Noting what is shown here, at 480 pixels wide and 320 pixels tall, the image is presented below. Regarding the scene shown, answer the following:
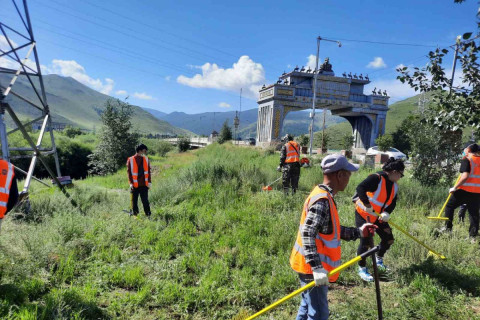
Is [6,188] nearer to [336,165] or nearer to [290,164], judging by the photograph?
[336,165]

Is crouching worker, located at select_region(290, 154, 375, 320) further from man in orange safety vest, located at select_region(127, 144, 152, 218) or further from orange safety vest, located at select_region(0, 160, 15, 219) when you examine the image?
man in orange safety vest, located at select_region(127, 144, 152, 218)

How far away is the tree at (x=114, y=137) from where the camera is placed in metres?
18.5

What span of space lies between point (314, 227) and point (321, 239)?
Answer: 0.19m

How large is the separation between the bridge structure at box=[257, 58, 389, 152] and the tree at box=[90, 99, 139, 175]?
16.7 m

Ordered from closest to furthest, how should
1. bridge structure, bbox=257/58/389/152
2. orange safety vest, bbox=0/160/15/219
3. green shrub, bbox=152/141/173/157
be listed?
1. orange safety vest, bbox=0/160/15/219
2. bridge structure, bbox=257/58/389/152
3. green shrub, bbox=152/141/173/157

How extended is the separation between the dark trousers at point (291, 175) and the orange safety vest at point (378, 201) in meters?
4.08

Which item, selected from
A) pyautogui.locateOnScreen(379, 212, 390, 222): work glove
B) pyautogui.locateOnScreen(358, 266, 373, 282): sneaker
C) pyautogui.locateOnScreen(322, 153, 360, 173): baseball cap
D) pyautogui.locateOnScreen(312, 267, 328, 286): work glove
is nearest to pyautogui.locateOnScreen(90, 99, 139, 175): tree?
pyautogui.locateOnScreen(358, 266, 373, 282): sneaker

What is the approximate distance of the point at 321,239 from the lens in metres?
2.22

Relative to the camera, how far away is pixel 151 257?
4293mm

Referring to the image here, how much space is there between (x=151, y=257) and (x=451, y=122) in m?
4.53

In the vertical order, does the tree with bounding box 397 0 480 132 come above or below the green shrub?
above

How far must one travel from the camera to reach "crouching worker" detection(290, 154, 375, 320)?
2.11 metres

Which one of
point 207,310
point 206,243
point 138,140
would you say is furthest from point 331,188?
point 138,140

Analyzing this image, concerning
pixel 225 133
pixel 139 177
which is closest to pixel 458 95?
pixel 139 177
